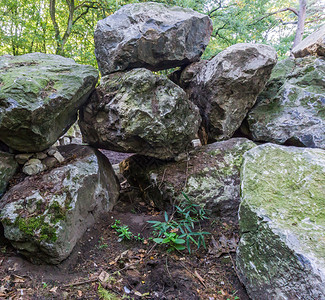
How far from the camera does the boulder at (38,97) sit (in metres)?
Result: 2.31

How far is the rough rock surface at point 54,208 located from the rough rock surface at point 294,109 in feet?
8.88

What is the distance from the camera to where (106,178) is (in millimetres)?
3227

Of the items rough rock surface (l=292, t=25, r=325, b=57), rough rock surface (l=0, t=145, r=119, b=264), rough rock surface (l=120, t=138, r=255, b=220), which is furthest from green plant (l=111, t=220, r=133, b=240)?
rough rock surface (l=292, t=25, r=325, b=57)

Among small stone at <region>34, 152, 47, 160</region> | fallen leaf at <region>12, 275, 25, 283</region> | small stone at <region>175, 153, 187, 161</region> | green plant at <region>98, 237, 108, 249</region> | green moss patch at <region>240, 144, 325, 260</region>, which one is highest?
green moss patch at <region>240, 144, 325, 260</region>

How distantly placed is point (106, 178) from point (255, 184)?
78.5 inches

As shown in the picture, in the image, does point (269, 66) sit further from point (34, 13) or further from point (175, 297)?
point (34, 13)

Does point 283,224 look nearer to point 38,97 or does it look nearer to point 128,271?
point 128,271

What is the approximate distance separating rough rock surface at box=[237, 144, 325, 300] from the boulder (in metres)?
2.13

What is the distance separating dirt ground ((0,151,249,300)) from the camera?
6.43 ft

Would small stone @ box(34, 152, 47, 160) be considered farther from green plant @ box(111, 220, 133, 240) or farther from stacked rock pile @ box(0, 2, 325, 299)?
green plant @ box(111, 220, 133, 240)

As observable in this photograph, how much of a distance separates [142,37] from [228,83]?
56.1 inches

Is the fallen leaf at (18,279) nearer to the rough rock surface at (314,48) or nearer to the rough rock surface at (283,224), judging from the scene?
the rough rock surface at (283,224)

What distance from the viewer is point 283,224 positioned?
Answer: 69.2 inches

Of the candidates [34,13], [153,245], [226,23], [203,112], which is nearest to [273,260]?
[153,245]
